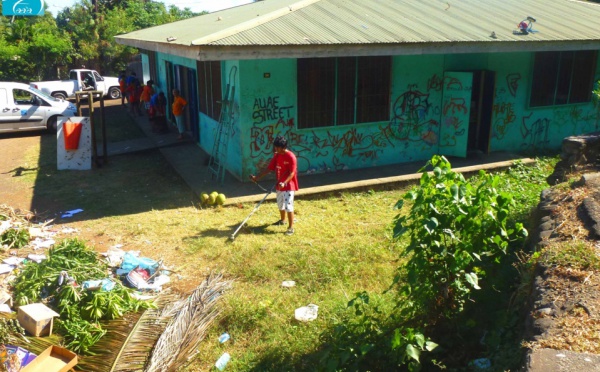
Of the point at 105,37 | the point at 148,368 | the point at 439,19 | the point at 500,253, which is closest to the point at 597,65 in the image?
the point at 439,19

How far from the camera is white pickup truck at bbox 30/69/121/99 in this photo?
2317 centimetres

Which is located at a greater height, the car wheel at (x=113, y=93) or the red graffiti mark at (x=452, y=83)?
the red graffiti mark at (x=452, y=83)

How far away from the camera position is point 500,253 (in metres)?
4.44

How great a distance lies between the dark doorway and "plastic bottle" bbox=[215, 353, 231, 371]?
9.19m

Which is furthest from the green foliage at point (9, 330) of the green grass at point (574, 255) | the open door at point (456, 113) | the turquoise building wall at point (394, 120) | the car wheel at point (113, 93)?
the car wheel at point (113, 93)

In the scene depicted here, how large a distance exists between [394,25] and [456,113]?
2455mm

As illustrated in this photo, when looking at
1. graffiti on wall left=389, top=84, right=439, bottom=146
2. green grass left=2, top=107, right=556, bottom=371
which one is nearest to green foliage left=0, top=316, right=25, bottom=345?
green grass left=2, top=107, right=556, bottom=371

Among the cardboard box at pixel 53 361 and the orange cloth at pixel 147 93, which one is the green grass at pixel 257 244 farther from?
the orange cloth at pixel 147 93

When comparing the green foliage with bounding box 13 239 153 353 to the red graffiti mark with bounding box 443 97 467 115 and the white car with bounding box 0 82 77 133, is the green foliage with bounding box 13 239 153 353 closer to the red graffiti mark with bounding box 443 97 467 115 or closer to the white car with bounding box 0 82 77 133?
the red graffiti mark with bounding box 443 97 467 115

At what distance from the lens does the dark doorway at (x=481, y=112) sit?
12.4 meters

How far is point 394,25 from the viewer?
36.1ft

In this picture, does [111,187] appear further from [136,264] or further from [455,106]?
[455,106]

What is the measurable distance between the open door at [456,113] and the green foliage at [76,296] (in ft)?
27.2

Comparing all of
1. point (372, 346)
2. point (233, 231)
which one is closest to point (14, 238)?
point (233, 231)
